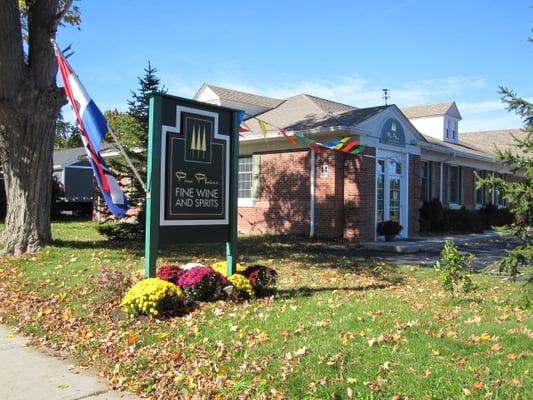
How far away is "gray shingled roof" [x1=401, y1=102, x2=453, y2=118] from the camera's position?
28.7 metres

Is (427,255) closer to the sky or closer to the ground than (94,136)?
closer to the ground

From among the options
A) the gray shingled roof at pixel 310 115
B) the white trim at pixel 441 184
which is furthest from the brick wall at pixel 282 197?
the white trim at pixel 441 184

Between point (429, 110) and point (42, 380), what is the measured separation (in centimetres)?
2723

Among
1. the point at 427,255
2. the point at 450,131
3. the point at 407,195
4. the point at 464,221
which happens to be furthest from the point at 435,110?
the point at 427,255

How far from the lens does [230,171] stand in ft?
27.2

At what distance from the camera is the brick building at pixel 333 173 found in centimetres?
1716

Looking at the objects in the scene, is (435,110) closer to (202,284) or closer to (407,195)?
(407,195)

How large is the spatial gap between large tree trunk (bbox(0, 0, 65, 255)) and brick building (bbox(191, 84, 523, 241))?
6.07 m

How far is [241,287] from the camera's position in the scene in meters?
7.75

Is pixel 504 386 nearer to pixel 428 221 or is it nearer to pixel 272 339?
pixel 272 339

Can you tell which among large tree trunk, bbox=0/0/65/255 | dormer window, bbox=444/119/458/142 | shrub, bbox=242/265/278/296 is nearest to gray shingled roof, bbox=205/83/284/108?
dormer window, bbox=444/119/458/142

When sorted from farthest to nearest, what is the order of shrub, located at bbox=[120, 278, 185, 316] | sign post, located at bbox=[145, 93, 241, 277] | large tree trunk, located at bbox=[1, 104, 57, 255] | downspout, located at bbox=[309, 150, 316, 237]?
1. downspout, located at bbox=[309, 150, 316, 237]
2. large tree trunk, located at bbox=[1, 104, 57, 255]
3. sign post, located at bbox=[145, 93, 241, 277]
4. shrub, located at bbox=[120, 278, 185, 316]

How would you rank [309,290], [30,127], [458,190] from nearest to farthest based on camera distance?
1. [309,290]
2. [30,127]
3. [458,190]

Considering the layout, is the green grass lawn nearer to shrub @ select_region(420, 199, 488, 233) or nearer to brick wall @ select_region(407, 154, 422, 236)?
brick wall @ select_region(407, 154, 422, 236)
